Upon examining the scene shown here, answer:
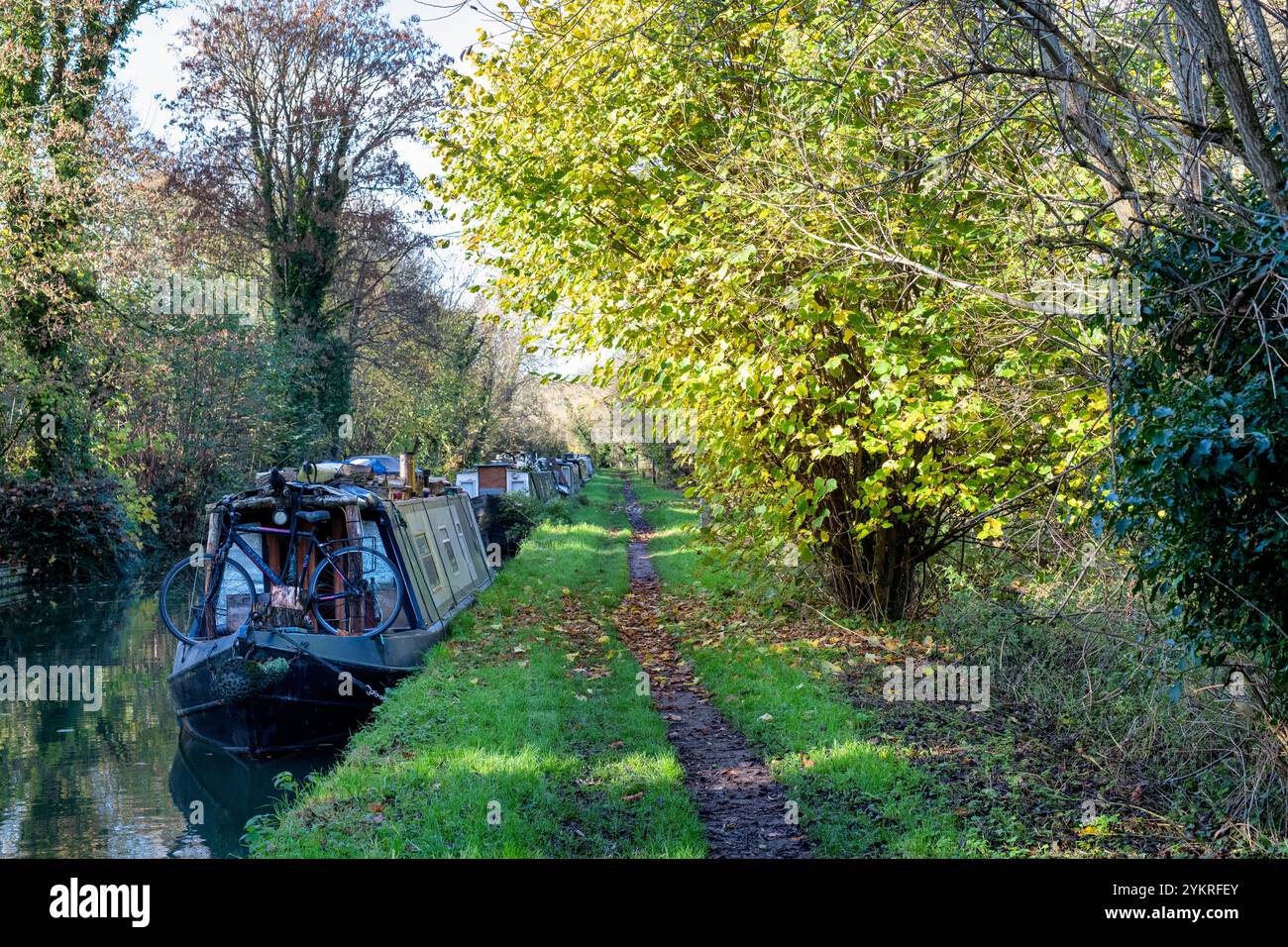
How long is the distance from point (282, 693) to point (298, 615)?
94cm

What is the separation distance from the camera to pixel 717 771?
22.2ft

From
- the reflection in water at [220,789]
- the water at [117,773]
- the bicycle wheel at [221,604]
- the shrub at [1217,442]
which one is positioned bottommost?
the reflection in water at [220,789]

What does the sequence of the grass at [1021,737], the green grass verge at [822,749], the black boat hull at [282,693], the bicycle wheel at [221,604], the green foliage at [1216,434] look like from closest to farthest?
1. the green foliage at [1216,434]
2. the grass at [1021,737]
3. the green grass verge at [822,749]
4. the black boat hull at [282,693]
5. the bicycle wheel at [221,604]

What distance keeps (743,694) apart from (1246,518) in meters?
4.63

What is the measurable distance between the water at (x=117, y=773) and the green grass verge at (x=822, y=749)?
3831 millimetres

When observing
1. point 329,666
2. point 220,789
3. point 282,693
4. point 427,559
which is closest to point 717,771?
point 329,666

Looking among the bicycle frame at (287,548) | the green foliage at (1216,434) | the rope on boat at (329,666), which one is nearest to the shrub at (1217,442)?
the green foliage at (1216,434)

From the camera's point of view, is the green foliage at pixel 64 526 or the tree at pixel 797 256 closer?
the tree at pixel 797 256

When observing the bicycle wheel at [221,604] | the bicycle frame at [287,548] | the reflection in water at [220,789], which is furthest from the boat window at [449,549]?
the reflection in water at [220,789]

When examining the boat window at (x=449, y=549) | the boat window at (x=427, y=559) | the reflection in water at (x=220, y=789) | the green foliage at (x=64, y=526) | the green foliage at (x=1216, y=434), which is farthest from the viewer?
the green foliage at (x=64, y=526)

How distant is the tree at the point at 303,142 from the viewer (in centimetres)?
2403

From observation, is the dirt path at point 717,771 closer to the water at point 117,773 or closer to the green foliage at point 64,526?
the water at point 117,773

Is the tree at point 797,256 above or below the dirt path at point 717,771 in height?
above

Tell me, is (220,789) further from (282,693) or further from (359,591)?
(359,591)
